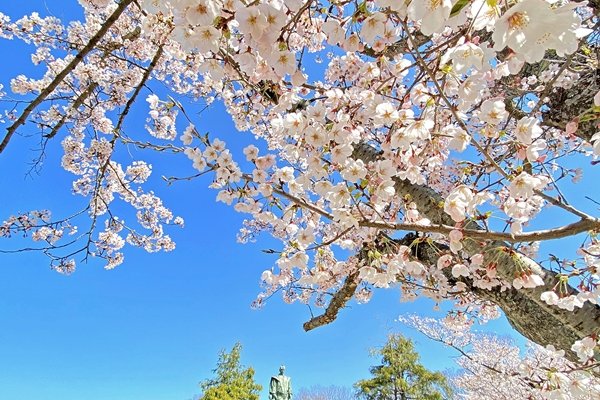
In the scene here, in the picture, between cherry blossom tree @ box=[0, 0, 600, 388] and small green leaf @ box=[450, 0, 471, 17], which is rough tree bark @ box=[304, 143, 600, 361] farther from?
small green leaf @ box=[450, 0, 471, 17]

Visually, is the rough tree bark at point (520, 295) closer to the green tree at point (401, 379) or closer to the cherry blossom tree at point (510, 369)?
the cherry blossom tree at point (510, 369)

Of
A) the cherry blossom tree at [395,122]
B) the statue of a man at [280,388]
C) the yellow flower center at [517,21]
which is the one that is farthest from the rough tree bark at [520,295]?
the statue of a man at [280,388]

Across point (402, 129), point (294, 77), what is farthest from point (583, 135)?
point (294, 77)

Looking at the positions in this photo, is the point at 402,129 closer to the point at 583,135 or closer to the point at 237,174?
the point at 237,174

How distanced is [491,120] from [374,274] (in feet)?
3.30

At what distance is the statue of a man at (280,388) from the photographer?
8.00 m

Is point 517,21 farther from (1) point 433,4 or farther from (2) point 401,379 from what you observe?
(2) point 401,379

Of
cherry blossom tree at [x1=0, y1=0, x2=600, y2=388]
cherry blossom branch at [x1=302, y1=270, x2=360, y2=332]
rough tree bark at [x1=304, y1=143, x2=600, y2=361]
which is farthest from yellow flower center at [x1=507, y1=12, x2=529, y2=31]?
cherry blossom branch at [x1=302, y1=270, x2=360, y2=332]

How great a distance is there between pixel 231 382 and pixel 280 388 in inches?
256

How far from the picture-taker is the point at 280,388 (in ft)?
26.6

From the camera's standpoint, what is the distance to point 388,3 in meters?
0.74

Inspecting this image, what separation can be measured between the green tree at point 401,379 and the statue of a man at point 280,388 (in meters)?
6.92

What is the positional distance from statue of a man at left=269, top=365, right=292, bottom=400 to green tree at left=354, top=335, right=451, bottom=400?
6921mm

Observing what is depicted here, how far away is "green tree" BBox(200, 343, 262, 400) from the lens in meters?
12.7
